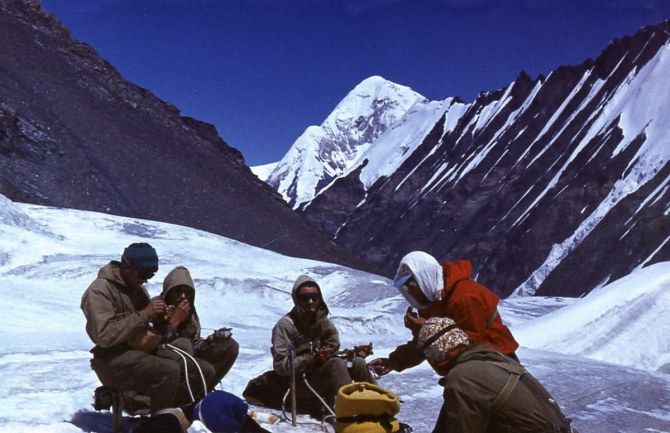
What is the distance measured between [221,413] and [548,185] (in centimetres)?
5626

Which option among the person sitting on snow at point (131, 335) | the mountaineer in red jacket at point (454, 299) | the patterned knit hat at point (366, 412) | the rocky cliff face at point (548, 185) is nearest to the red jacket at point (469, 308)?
the mountaineer in red jacket at point (454, 299)

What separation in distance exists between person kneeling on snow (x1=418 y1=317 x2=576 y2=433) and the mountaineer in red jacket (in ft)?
0.21

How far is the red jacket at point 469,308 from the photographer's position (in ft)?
7.29

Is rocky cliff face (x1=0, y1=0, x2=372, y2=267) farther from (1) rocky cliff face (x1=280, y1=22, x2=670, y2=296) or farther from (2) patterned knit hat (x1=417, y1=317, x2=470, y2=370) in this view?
(2) patterned knit hat (x1=417, y1=317, x2=470, y2=370)

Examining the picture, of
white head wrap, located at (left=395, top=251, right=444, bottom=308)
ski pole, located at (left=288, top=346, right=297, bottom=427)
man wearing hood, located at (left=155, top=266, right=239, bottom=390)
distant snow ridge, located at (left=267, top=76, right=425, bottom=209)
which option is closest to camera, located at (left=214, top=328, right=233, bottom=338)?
man wearing hood, located at (left=155, top=266, right=239, bottom=390)

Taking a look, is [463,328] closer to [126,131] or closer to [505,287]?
[126,131]

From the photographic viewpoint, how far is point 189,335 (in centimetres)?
391

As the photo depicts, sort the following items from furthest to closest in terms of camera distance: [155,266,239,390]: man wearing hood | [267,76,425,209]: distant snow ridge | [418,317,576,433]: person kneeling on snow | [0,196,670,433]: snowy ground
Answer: [267,76,425,209]: distant snow ridge, [0,196,670,433]: snowy ground, [155,266,239,390]: man wearing hood, [418,317,576,433]: person kneeling on snow

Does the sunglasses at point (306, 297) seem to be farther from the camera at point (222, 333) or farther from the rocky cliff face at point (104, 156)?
the rocky cliff face at point (104, 156)

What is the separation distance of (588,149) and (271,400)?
173ft

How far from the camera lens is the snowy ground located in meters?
4.58

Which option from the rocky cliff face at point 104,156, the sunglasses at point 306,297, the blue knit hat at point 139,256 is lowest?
the sunglasses at point 306,297

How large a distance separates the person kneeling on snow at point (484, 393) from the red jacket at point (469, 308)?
6 centimetres

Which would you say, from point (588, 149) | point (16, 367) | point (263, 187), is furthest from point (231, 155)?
point (16, 367)
